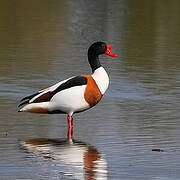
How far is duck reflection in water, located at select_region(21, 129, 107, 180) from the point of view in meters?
9.63

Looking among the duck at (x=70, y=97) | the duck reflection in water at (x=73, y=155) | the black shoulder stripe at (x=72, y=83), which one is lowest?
the duck reflection in water at (x=73, y=155)

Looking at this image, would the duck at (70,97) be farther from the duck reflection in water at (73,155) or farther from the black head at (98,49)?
the black head at (98,49)

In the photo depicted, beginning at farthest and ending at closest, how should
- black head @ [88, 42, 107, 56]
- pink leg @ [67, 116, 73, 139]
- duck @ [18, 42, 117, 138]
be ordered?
black head @ [88, 42, 107, 56] < duck @ [18, 42, 117, 138] < pink leg @ [67, 116, 73, 139]

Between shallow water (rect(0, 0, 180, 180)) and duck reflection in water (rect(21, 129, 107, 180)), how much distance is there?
0.04 ft

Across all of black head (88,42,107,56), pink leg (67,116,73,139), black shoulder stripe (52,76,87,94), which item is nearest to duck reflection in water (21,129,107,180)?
pink leg (67,116,73,139)

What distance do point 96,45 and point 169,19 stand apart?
1918 centimetres

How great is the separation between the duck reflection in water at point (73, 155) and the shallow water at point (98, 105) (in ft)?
0.04

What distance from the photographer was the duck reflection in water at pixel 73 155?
379 inches

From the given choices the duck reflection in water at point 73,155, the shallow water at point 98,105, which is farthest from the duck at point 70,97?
the duck reflection in water at point 73,155

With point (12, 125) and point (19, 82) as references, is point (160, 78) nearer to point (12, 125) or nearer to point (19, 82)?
point (19, 82)

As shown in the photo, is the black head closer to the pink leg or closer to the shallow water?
the shallow water

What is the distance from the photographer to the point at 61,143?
1141 centimetres

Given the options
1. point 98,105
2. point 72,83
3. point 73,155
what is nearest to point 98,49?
point 72,83

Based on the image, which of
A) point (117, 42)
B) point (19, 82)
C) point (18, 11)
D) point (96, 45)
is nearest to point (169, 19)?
point (18, 11)
